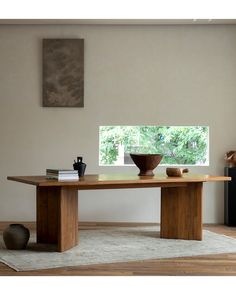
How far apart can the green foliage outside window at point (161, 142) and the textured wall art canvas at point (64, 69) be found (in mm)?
600

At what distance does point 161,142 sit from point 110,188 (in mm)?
2186

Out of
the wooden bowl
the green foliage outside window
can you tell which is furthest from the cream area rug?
the green foliage outside window

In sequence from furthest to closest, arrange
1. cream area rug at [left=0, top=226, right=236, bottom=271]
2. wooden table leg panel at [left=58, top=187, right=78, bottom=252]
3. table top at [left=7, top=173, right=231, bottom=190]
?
wooden table leg panel at [left=58, top=187, right=78, bottom=252], table top at [left=7, top=173, right=231, bottom=190], cream area rug at [left=0, top=226, right=236, bottom=271]

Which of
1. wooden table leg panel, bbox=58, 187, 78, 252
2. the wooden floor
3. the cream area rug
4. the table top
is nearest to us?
the wooden floor

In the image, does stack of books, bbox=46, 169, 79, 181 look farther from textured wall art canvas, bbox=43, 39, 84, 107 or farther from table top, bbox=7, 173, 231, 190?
textured wall art canvas, bbox=43, 39, 84, 107

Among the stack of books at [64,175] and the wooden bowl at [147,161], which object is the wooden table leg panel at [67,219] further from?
the wooden bowl at [147,161]

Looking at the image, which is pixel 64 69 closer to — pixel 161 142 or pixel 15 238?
pixel 161 142

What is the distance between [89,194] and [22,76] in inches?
68.5

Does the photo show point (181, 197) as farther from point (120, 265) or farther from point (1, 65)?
point (1, 65)

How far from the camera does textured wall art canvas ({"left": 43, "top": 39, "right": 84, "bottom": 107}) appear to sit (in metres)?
6.21

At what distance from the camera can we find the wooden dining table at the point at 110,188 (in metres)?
4.18

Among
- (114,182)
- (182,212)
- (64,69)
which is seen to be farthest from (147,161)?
(64,69)

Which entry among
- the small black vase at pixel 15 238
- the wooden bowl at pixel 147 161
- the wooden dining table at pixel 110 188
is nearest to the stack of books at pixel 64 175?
the wooden dining table at pixel 110 188

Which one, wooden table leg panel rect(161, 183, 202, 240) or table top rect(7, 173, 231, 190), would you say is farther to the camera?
wooden table leg panel rect(161, 183, 202, 240)
